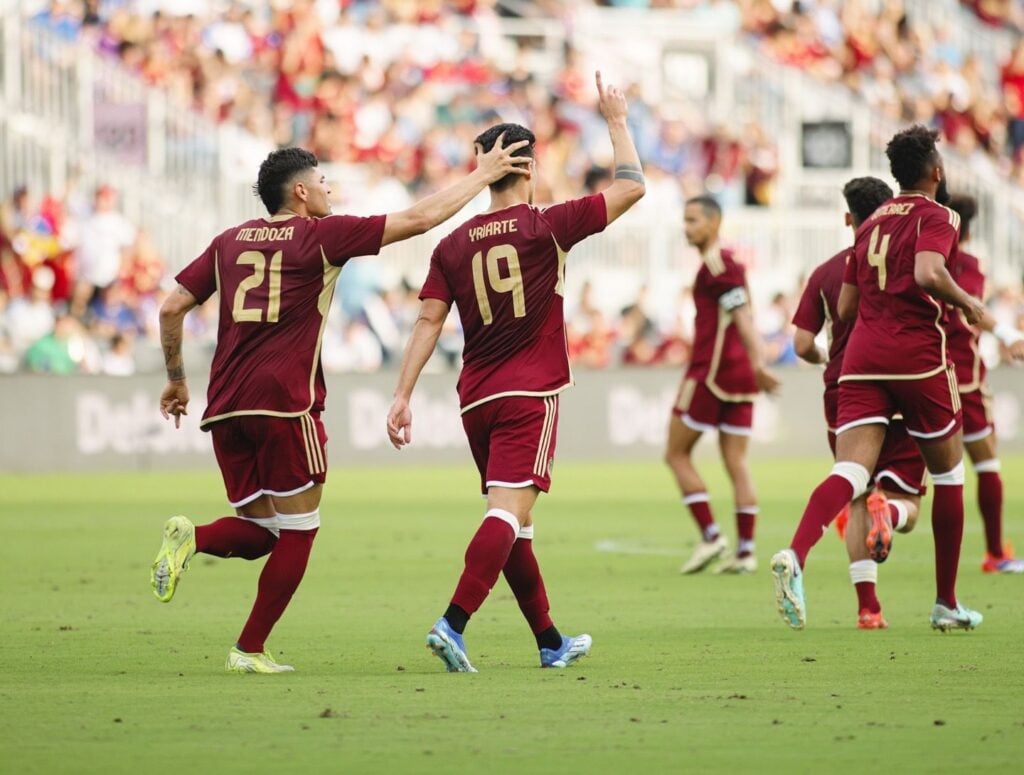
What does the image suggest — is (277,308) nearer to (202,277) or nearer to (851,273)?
(202,277)

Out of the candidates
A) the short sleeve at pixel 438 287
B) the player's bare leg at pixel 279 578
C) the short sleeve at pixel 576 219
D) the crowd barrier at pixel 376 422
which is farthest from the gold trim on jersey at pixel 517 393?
the crowd barrier at pixel 376 422

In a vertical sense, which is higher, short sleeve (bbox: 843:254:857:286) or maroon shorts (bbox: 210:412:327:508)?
short sleeve (bbox: 843:254:857:286)

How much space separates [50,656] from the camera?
28.7 ft

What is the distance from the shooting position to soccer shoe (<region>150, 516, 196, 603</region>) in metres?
8.03

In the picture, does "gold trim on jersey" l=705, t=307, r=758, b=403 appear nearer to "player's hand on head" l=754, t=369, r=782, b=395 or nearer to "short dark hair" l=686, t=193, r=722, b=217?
"player's hand on head" l=754, t=369, r=782, b=395

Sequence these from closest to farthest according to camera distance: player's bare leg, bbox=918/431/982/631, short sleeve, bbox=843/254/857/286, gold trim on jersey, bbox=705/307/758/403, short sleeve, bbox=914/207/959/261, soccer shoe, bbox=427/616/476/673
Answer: soccer shoe, bbox=427/616/476/673 < short sleeve, bbox=914/207/959/261 < player's bare leg, bbox=918/431/982/631 < short sleeve, bbox=843/254/857/286 < gold trim on jersey, bbox=705/307/758/403

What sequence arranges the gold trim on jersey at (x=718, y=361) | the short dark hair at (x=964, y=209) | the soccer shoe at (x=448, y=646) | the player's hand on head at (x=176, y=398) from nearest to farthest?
1. the soccer shoe at (x=448, y=646)
2. the player's hand on head at (x=176, y=398)
3. the short dark hair at (x=964, y=209)
4. the gold trim on jersey at (x=718, y=361)

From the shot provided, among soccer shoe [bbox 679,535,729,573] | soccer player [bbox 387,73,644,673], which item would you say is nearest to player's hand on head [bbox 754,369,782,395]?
soccer shoe [bbox 679,535,729,573]

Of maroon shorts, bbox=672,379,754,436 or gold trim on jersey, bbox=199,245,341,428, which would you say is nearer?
gold trim on jersey, bbox=199,245,341,428

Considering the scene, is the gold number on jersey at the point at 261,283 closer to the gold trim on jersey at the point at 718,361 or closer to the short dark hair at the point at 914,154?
the short dark hair at the point at 914,154

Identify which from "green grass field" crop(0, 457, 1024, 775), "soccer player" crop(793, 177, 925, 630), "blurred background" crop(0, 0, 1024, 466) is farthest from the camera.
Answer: "blurred background" crop(0, 0, 1024, 466)

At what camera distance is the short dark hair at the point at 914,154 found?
9.41 meters

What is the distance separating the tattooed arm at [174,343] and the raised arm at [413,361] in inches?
36.5

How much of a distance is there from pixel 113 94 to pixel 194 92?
256cm
